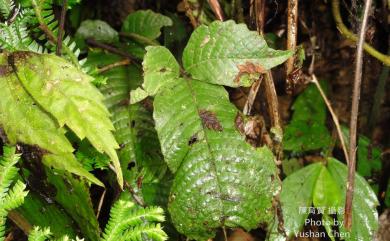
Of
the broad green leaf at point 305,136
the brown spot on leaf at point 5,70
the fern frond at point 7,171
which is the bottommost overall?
the broad green leaf at point 305,136

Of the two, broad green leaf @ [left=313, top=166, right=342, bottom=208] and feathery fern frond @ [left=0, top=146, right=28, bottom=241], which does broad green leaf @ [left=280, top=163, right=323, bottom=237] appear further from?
feathery fern frond @ [left=0, top=146, right=28, bottom=241]

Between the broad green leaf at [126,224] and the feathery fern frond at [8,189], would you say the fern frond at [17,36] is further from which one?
the broad green leaf at [126,224]

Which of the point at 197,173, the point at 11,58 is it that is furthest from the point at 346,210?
the point at 11,58

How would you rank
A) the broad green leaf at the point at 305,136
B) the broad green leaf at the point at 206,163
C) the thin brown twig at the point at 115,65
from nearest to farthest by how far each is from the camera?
the broad green leaf at the point at 206,163
the thin brown twig at the point at 115,65
the broad green leaf at the point at 305,136

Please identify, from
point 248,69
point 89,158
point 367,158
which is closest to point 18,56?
point 89,158

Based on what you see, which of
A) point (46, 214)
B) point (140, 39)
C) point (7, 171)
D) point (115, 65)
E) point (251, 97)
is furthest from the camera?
point (140, 39)

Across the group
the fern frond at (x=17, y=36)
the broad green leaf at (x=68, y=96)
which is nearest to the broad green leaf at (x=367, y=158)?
the broad green leaf at (x=68, y=96)

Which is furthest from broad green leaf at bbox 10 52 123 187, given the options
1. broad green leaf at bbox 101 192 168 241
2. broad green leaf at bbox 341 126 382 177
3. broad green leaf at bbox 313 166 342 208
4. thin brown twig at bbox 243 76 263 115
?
broad green leaf at bbox 341 126 382 177

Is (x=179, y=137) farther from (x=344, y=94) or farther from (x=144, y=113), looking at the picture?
(x=344, y=94)

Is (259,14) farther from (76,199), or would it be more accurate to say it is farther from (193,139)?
(76,199)
